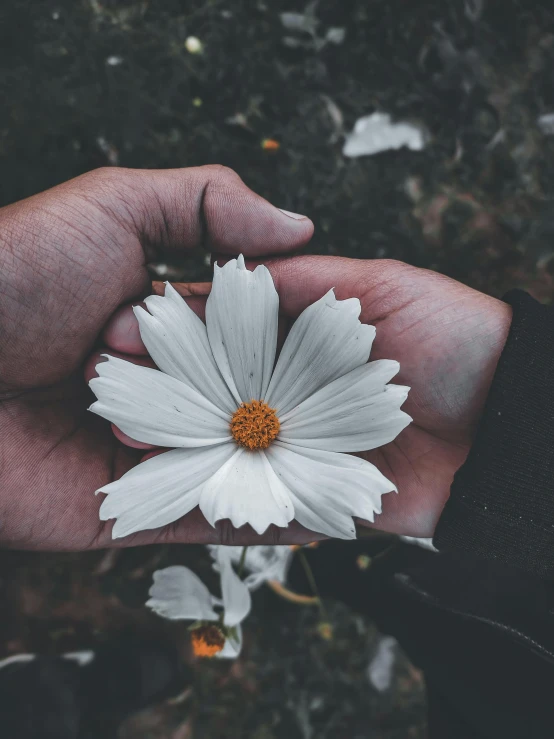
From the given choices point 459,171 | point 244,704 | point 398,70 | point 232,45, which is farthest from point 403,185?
point 244,704

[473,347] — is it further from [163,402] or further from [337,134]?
[337,134]

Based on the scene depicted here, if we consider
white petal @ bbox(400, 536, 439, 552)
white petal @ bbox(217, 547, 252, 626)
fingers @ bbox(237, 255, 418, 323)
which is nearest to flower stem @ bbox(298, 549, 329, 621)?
white petal @ bbox(400, 536, 439, 552)

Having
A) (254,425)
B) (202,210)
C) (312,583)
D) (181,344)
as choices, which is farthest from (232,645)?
(202,210)

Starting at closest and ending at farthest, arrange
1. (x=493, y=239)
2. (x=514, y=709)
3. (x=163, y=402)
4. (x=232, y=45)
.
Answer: (x=163, y=402)
(x=514, y=709)
(x=232, y=45)
(x=493, y=239)

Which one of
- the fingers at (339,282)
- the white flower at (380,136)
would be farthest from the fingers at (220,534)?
the white flower at (380,136)

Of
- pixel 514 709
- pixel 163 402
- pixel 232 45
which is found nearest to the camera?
pixel 163 402

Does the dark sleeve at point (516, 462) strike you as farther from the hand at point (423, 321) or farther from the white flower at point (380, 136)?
the white flower at point (380, 136)
